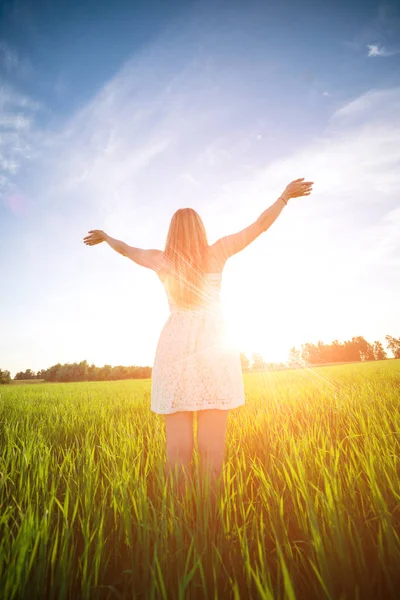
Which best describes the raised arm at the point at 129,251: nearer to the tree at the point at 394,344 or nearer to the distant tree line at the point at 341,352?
the distant tree line at the point at 341,352

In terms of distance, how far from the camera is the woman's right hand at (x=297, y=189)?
8.58ft

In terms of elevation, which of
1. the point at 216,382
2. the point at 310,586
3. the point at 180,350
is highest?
the point at 180,350

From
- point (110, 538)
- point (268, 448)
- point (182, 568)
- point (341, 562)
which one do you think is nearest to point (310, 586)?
point (341, 562)

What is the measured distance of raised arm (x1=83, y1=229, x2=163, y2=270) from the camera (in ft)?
8.56

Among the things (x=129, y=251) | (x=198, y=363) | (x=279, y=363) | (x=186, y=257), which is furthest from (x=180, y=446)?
(x=279, y=363)

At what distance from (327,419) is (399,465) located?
1963mm

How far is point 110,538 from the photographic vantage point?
5.66 ft

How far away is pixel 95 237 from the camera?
135 inches

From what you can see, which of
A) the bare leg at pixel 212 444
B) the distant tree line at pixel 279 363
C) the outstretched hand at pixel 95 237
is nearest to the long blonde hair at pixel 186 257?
the bare leg at pixel 212 444

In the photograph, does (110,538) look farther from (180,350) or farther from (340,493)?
(340,493)

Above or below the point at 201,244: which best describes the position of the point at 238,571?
below

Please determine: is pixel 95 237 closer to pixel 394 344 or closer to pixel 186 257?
pixel 186 257

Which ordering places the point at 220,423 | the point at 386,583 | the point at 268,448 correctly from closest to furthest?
1. the point at 386,583
2. the point at 220,423
3. the point at 268,448

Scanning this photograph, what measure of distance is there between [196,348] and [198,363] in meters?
0.11
